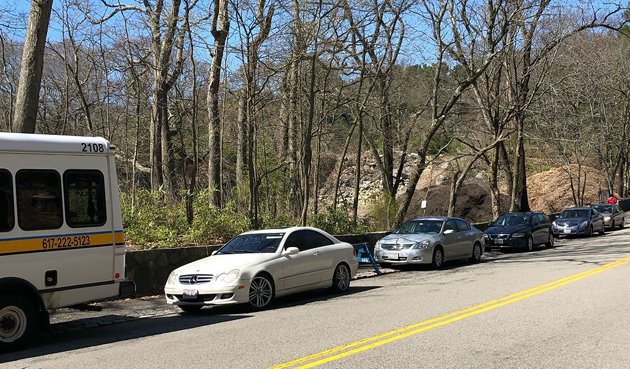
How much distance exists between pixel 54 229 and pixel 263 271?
380 cm

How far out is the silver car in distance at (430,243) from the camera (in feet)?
57.8

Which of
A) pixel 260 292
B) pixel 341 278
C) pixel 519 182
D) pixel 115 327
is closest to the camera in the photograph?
pixel 115 327

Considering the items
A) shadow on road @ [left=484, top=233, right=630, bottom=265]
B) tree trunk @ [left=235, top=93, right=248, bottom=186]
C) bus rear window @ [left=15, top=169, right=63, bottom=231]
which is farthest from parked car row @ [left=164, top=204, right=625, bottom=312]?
tree trunk @ [left=235, top=93, right=248, bottom=186]

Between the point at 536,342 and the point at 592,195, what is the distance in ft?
185

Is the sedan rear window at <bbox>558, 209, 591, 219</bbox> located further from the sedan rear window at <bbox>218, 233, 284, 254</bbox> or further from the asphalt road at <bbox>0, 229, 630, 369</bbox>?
the sedan rear window at <bbox>218, 233, 284, 254</bbox>

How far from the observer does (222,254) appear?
12.2 m

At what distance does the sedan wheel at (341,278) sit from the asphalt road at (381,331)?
26 cm

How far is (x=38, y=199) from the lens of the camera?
8641 millimetres

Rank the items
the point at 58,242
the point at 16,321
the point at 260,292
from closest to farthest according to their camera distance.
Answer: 1. the point at 16,321
2. the point at 58,242
3. the point at 260,292

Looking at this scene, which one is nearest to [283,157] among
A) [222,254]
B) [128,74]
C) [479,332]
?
[128,74]

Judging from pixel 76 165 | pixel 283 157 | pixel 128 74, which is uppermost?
pixel 128 74

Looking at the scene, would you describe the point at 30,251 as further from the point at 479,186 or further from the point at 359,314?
the point at 479,186

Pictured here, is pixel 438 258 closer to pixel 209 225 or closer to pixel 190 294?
pixel 209 225

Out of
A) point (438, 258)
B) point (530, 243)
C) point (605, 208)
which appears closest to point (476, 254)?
point (438, 258)
